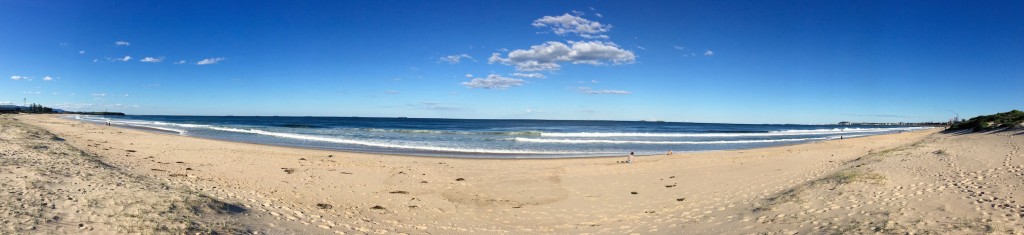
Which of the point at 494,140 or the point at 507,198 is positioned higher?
the point at 494,140

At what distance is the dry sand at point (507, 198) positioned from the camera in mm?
7168

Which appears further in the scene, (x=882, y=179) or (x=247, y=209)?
(x=882, y=179)

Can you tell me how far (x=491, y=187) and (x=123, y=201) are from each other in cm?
828

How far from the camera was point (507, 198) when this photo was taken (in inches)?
474

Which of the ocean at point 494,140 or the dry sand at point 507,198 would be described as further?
the ocean at point 494,140

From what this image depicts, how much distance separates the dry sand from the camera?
282 inches

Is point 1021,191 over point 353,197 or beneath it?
over

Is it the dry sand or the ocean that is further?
the ocean

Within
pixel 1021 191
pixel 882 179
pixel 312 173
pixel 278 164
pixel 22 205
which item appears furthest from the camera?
pixel 278 164

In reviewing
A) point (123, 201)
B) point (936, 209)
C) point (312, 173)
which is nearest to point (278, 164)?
point (312, 173)

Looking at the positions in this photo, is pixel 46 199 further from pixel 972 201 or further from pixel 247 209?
pixel 972 201

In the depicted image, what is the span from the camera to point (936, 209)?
7.82 metres

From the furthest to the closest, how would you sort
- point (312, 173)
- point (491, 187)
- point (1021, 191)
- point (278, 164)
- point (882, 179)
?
point (278, 164)
point (312, 173)
point (491, 187)
point (882, 179)
point (1021, 191)

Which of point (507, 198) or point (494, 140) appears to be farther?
point (494, 140)
